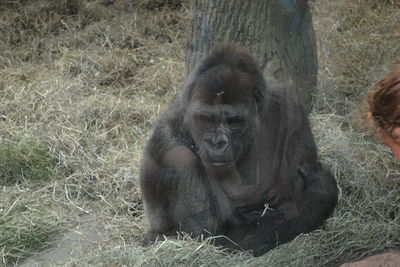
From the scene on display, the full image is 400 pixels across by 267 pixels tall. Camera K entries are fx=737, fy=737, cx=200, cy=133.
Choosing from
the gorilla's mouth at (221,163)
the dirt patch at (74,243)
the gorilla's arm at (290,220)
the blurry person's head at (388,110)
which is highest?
the blurry person's head at (388,110)

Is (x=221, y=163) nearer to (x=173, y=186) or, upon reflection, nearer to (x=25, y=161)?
(x=173, y=186)

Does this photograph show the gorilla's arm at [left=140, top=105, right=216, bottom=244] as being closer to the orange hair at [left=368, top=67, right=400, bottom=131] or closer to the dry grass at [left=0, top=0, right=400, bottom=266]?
A: the dry grass at [left=0, top=0, right=400, bottom=266]

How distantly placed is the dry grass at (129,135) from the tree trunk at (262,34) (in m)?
0.31

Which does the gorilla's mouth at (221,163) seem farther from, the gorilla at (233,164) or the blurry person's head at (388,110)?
the blurry person's head at (388,110)

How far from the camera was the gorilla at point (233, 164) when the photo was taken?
3299 mm

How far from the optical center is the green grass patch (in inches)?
187

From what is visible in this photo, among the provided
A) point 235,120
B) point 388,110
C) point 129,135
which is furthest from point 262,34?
point 129,135

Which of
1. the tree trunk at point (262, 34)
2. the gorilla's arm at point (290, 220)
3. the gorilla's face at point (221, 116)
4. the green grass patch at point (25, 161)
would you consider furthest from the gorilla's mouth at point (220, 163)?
the green grass patch at point (25, 161)

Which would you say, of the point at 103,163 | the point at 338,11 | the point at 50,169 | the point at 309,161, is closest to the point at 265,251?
the point at 309,161

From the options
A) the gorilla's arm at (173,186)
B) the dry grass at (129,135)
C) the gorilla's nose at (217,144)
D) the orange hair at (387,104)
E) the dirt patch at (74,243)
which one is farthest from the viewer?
the dirt patch at (74,243)

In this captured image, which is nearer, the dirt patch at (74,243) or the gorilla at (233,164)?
the gorilla at (233,164)

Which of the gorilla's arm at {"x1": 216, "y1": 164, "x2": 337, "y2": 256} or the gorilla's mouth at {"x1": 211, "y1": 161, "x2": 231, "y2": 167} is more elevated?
the gorilla's mouth at {"x1": 211, "y1": 161, "x2": 231, "y2": 167}

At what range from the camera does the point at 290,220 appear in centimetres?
357

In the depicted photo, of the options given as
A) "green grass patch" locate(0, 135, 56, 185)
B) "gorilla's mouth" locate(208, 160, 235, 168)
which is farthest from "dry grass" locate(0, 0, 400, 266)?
"gorilla's mouth" locate(208, 160, 235, 168)
